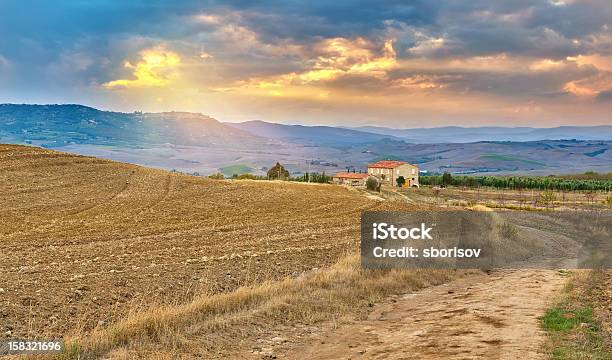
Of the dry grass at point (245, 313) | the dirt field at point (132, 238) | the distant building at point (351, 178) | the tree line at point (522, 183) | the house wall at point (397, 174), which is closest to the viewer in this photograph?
the dry grass at point (245, 313)

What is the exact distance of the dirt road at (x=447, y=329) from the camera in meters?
11.9

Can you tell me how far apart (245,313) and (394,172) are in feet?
425

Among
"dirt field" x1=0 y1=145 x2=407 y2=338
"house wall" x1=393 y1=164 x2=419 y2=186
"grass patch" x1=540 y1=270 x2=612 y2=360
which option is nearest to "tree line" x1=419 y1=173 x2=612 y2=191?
"house wall" x1=393 y1=164 x2=419 y2=186

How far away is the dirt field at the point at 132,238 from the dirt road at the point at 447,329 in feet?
17.6

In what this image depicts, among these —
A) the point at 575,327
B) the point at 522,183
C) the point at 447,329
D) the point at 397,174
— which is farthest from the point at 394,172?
Result: the point at 575,327

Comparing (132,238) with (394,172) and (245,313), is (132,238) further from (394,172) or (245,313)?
(394,172)

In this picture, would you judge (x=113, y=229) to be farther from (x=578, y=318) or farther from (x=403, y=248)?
(x=578, y=318)

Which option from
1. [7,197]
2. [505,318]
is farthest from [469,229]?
[7,197]

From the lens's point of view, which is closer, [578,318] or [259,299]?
[578,318]

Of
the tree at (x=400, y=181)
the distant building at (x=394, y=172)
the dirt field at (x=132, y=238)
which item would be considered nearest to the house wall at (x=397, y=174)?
the distant building at (x=394, y=172)

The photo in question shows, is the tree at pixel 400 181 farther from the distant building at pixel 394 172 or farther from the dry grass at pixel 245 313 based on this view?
the dry grass at pixel 245 313

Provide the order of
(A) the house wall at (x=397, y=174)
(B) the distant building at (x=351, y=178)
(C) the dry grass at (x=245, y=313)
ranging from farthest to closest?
(A) the house wall at (x=397, y=174), (B) the distant building at (x=351, y=178), (C) the dry grass at (x=245, y=313)

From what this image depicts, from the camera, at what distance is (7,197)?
42156mm

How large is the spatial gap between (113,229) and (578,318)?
26831 millimetres
